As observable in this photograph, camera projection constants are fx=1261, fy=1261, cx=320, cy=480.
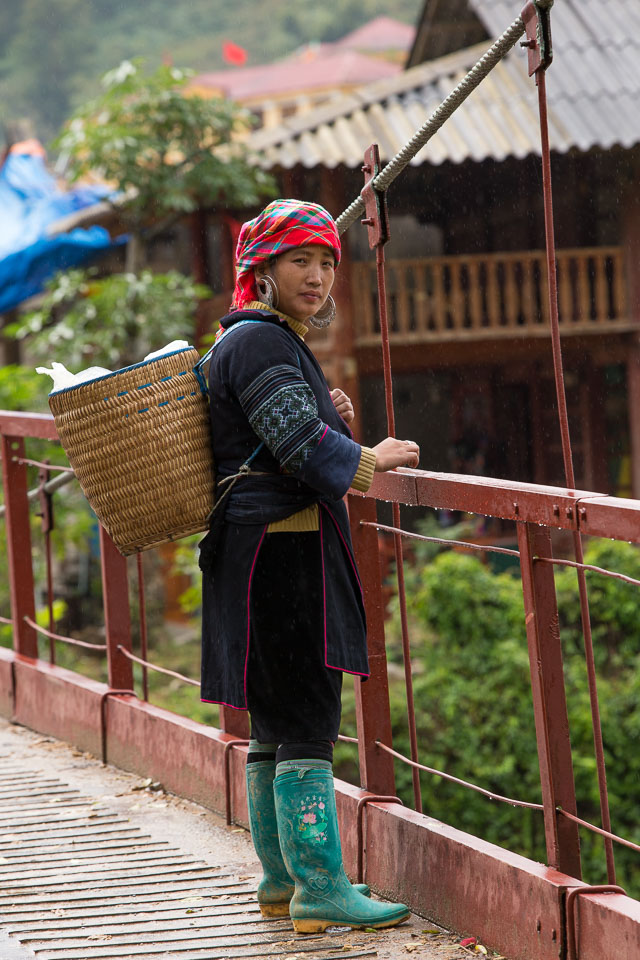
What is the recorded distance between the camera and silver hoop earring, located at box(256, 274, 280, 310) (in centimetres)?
255

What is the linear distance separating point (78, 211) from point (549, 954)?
1257cm

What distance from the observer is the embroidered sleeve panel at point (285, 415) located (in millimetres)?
2398

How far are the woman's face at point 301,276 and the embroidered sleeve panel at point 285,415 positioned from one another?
182mm

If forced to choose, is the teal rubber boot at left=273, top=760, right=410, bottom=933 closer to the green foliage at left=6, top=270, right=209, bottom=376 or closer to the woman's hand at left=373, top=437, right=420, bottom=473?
the woman's hand at left=373, top=437, right=420, bottom=473

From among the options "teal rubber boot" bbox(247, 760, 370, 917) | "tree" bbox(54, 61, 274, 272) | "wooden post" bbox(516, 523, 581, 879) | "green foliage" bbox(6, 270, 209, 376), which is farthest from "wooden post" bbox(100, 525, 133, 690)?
"tree" bbox(54, 61, 274, 272)

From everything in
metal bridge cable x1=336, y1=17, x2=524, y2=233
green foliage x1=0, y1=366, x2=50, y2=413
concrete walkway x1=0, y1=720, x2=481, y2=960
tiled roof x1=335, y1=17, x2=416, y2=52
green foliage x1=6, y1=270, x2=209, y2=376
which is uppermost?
tiled roof x1=335, y1=17, x2=416, y2=52

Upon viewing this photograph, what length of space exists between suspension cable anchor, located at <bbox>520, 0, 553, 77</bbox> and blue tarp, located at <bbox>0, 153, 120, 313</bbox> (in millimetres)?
10298

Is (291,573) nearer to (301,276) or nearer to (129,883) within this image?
(301,276)

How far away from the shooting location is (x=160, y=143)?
11.7m

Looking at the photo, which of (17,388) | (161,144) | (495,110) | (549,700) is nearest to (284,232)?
(549,700)

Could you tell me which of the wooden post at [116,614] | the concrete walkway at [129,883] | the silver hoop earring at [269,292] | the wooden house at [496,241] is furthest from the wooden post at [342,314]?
the silver hoop earring at [269,292]

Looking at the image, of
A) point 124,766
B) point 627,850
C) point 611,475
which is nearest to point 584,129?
point 611,475

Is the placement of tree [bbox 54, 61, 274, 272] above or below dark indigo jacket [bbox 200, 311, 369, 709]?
above

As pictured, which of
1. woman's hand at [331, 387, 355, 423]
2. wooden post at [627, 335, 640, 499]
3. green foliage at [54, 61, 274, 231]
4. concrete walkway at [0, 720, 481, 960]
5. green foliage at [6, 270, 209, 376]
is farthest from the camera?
wooden post at [627, 335, 640, 499]
